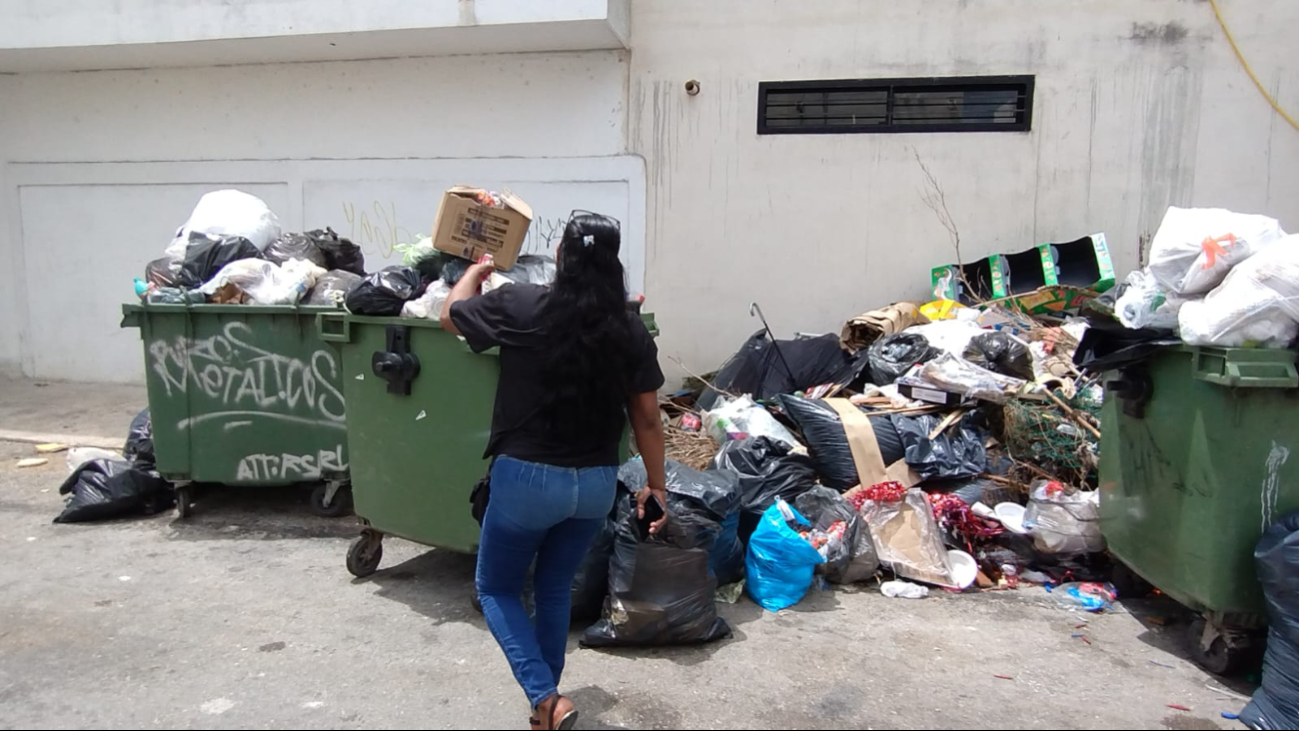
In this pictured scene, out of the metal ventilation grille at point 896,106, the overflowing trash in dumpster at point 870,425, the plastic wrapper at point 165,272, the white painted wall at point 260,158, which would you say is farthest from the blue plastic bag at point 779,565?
the metal ventilation grille at point 896,106

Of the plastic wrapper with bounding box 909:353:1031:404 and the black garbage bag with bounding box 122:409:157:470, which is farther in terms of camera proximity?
the black garbage bag with bounding box 122:409:157:470

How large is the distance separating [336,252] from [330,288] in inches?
19.7

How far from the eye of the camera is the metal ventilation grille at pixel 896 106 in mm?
6340

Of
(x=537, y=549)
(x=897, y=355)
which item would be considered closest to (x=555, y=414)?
(x=537, y=549)

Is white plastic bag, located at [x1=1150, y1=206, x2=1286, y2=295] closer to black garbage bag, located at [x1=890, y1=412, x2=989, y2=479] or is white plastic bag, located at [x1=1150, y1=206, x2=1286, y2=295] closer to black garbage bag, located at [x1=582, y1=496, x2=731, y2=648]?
black garbage bag, located at [x1=890, y1=412, x2=989, y2=479]

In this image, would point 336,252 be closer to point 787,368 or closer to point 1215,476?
point 787,368

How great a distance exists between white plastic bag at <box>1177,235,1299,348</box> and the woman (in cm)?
197

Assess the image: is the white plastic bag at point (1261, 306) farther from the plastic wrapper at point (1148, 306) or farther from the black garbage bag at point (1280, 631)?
the black garbage bag at point (1280, 631)

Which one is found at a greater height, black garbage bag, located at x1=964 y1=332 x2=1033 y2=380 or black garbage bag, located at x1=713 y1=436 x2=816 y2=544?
black garbage bag, located at x1=964 y1=332 x2=1033 y2=380

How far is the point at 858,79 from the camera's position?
21.3ft

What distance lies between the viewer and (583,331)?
7.73 ft

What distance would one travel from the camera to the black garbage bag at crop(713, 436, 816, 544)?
13.2ft

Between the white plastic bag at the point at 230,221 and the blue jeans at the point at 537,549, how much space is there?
10.9ft

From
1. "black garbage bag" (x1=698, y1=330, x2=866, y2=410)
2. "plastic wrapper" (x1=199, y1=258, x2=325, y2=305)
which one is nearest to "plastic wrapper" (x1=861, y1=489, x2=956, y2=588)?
"black garbage bag" (x1=698, y1=330, x2=866, y2=410)
